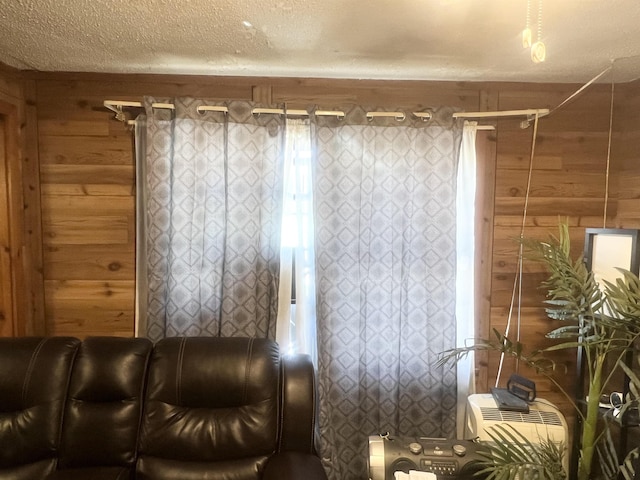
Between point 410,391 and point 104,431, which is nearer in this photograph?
point 104,431

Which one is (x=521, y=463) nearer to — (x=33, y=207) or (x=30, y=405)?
(x=30, y=405)

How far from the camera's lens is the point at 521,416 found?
200cm

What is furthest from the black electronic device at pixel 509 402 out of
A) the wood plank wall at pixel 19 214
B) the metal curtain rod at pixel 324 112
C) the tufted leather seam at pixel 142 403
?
the wood plank wall at pixel 19 214

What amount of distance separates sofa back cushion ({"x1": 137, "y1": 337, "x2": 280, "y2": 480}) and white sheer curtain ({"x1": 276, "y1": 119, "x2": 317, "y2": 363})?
0.49 m

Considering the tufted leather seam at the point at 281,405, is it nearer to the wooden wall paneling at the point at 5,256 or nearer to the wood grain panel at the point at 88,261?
the wood grain panel at the point at 88,261

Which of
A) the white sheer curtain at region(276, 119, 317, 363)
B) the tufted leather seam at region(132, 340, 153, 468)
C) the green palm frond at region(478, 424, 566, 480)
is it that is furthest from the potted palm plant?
the tufted leather seam at region(132, 340, 153, 468)

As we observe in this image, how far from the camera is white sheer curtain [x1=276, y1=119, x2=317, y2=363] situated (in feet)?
7.84

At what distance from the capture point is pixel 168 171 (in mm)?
2295

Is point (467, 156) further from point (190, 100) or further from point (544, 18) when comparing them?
point (190, 100)

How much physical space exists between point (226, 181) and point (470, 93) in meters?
1.50

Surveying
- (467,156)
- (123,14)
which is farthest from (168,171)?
(467,156)

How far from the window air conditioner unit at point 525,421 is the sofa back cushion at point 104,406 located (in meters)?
1.57

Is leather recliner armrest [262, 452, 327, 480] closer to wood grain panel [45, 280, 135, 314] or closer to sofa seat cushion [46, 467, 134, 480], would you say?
sofa seat cushion [46, 467, 134, 480]

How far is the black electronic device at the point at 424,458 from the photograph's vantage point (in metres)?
1.75
